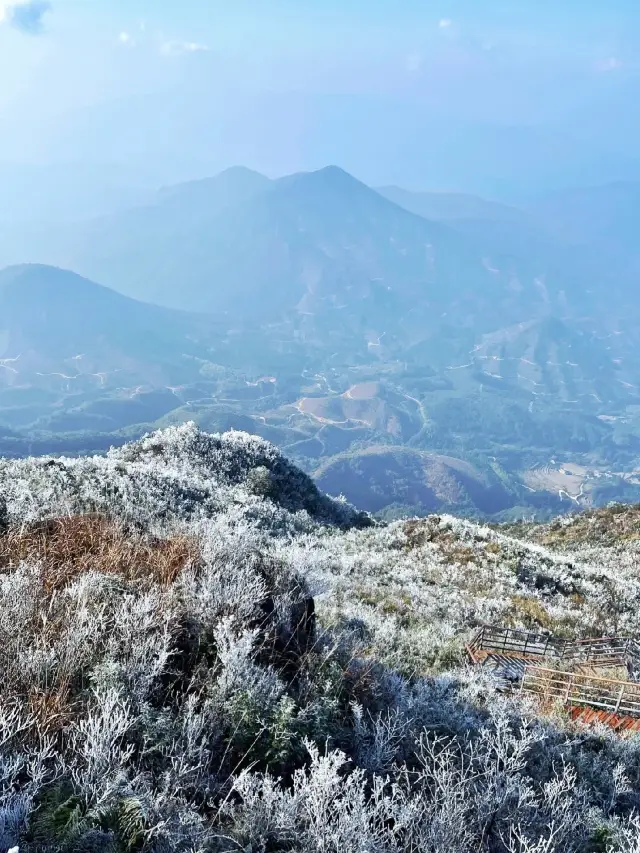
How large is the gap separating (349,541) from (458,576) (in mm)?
5649

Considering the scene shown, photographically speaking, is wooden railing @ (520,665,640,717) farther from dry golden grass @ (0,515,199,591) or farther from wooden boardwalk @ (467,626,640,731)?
dry golden grass @ (0,515,199,591)

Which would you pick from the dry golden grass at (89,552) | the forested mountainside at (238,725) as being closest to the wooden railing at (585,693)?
the forested mountainside at (238,725)

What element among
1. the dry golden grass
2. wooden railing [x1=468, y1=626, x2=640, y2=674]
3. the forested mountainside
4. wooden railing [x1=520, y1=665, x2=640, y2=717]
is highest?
the dry golden grass

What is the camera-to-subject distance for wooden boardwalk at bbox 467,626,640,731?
955 cm

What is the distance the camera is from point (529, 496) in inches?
7677

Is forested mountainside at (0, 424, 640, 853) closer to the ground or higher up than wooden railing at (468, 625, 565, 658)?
higher up

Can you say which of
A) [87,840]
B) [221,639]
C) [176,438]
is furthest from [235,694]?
[176,438]

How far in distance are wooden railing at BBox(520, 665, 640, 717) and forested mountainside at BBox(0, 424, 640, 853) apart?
37.4 inches

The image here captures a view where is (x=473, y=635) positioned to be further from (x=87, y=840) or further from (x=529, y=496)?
(x=529, y=496)

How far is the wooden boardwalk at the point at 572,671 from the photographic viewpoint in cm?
955

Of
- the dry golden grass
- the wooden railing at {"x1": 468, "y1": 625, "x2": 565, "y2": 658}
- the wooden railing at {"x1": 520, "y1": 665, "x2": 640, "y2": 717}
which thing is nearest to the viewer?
the dry golden grass

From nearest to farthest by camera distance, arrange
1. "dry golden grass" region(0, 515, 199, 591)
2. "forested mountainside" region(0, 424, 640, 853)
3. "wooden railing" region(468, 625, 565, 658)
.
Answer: "forested mountainside" region(0, 424, 640, 853) → "dry golden grass" region(0, 515, 199, 591) → "wooden railing" region(468, 625, 565, 658)

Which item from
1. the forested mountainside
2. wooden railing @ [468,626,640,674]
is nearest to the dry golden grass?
the forested mountainside

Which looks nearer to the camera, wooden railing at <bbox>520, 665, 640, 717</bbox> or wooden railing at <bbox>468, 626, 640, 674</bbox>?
wooden railing at <bbox>520, 665, 640, 717</bbox>
